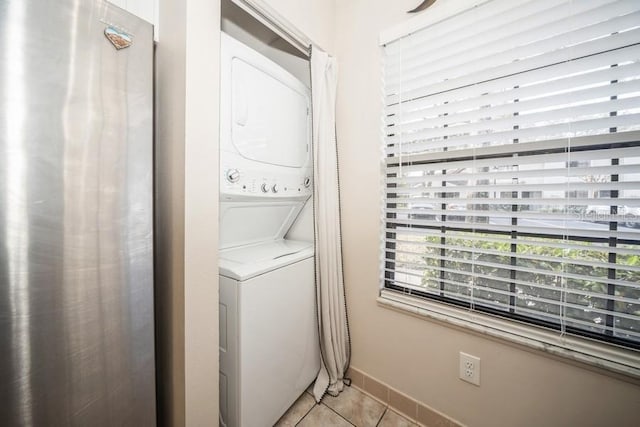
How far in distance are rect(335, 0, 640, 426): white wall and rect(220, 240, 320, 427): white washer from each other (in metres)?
0.40

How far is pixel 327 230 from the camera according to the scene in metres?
1.60

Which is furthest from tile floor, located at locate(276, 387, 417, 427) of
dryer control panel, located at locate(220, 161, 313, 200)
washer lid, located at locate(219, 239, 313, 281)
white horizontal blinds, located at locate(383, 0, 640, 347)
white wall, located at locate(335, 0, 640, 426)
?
dryer control panel, located at locate(220, 161, 313, 200)

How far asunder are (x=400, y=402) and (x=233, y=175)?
5.68 ft

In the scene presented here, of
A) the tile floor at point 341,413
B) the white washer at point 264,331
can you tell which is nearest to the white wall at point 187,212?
the white washer at point 264,331

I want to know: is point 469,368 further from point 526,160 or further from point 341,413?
point 526,160

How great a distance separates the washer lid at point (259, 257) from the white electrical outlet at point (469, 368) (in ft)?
3.43

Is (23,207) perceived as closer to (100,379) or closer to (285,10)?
(100,379)

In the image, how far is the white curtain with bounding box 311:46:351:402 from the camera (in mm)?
1557

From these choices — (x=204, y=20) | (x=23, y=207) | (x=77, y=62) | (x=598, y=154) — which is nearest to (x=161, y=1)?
(x=204, y=20)

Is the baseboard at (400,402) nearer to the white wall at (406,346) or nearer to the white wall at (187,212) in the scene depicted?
the white wall at (406,346)

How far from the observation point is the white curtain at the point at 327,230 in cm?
156

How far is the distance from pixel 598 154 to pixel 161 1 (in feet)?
6.49

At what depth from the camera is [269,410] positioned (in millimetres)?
1282

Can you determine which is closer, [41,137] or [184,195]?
[41,137]
